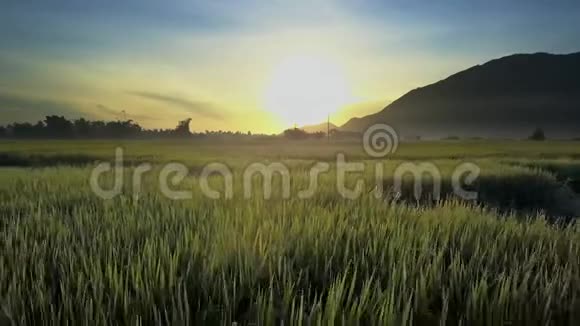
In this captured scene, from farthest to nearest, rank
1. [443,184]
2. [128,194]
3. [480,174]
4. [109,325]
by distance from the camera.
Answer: [480,174], [443,184], [128,194], [109,325]

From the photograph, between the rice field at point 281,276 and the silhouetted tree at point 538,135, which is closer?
the rice field at point 281,276

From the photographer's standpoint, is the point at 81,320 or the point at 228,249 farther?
the point at 228,249

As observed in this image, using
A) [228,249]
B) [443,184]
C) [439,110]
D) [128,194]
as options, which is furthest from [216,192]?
[439,110]

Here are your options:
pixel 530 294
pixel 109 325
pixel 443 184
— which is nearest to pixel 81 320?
pixel 109 325

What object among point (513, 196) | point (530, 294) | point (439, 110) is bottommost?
point (513, 196)

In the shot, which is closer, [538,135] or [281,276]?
[281,276]

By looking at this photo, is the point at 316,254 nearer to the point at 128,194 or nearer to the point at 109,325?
the point at 109,325

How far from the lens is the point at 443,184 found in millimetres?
10195

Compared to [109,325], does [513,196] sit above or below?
below

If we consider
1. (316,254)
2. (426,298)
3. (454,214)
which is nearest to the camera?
(426,298)

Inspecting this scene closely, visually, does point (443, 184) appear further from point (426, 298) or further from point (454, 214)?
point (426, 298)

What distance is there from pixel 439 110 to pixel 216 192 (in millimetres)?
111977

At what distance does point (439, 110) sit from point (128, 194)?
112555 mm

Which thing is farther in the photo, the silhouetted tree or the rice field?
the silhouetted tree
